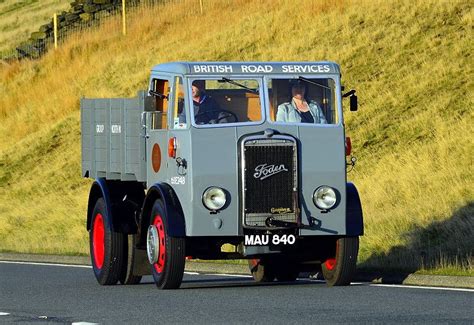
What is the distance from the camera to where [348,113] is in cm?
3862

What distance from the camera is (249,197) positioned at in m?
17.0

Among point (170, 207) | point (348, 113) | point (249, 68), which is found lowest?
point (170, 207)

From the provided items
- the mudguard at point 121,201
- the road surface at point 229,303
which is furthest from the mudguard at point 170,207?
the mudguard at point 121,201

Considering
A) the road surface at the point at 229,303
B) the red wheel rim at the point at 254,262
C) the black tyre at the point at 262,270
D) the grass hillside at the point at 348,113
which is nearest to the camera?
the road surface at the point at 229,303

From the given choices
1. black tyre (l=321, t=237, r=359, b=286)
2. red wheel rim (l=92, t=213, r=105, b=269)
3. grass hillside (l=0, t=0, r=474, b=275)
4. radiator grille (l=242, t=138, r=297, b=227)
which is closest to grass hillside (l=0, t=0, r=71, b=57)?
grass hillside (l=0, t=0, r=474, b=275)

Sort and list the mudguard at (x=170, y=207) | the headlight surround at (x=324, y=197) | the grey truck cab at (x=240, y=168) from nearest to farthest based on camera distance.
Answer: the mudguard at (x=170, y=207)
the grey truck cab at (x=240, y=168)
the headlight surround at (x=324, y=197)

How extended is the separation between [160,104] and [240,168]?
1617 millimetres

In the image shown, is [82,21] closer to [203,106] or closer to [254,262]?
[254,262]

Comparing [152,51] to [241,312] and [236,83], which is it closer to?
[236,83]

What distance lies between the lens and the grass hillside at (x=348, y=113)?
25.6 meters

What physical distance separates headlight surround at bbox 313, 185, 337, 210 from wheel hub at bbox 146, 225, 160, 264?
70.3 inches

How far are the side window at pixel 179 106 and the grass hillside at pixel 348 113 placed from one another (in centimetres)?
359

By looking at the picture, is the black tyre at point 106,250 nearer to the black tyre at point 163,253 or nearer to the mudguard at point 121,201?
the mudguard at point 121,201

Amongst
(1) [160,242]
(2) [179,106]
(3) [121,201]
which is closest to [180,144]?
(2) [179,106]
